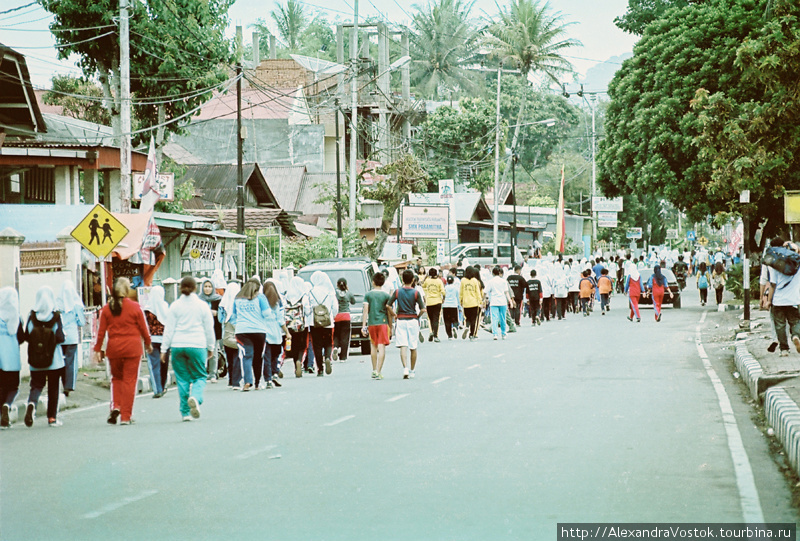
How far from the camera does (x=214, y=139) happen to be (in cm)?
5941

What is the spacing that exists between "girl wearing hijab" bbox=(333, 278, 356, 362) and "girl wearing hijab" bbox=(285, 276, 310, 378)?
3.96 ft

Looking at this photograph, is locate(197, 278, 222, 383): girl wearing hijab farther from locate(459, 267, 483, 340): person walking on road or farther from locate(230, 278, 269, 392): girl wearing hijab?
locate(459, 267, 483, 340): person walking on road

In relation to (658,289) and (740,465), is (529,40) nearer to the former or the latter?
(658,289)

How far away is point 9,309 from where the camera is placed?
1340 cm

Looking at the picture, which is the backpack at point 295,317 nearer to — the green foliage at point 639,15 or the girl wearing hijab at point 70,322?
the girl wearing hijab at point 70,322

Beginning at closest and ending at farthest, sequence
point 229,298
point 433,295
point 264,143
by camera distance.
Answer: point 229,298 → point 433,295 → point 264,143

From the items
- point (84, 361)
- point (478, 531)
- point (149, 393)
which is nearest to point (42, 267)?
point (84, 361)

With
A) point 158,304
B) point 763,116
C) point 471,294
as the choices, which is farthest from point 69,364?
point 471,294

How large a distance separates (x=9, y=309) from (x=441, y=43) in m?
Answer: 62.3

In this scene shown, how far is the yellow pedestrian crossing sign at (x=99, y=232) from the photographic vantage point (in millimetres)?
18208

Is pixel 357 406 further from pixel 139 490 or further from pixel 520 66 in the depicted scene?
pixel 520 66

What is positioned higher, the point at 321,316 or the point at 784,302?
the point at 784,302

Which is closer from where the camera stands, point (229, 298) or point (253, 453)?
point (253, 453)

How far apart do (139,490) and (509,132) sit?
259 ft
